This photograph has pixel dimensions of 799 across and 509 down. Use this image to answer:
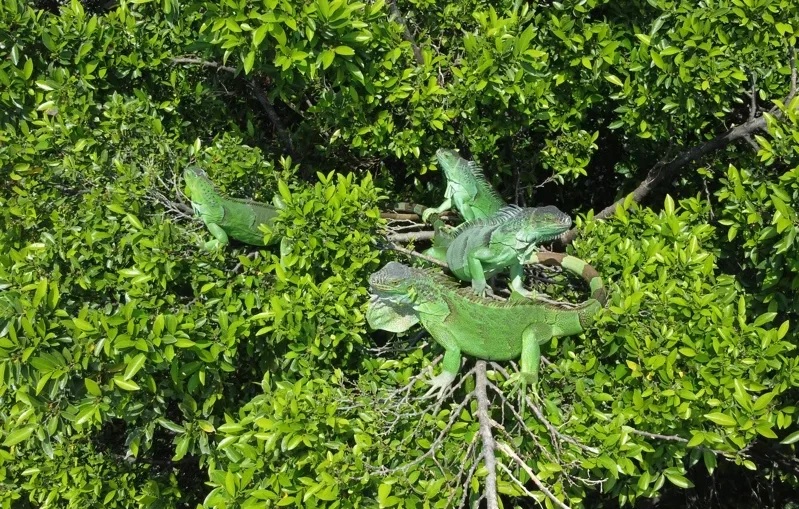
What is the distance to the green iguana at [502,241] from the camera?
2383 mm

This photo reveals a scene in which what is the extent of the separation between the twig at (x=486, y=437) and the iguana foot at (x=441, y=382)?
0.10 meters

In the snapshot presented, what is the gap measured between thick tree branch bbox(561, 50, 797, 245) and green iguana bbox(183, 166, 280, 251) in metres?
1.40

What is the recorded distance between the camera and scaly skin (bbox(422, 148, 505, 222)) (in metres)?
2.94

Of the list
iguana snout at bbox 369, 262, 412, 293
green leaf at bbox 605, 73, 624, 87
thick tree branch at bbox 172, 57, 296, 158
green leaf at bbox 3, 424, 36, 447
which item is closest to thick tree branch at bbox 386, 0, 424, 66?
thick tree branch at bbox 172, 57, 296, 158

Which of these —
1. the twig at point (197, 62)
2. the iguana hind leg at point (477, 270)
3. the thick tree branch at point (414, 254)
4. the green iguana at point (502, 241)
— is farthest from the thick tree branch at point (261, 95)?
the iguana hind leg at point (477, 270)

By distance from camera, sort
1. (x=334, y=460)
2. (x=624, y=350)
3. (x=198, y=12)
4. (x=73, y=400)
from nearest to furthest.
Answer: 1. (x=334, y=460)
2. (x=624, y=350)
3. (x=73, y=400)
4. (x=198, y=12)

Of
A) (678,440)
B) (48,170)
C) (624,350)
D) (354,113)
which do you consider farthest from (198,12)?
(678,440)

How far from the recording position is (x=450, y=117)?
3.13 metres

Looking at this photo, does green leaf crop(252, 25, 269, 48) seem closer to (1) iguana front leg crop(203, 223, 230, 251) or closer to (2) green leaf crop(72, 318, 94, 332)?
(1) iguana front leg crop(203, 223, 230, 251)

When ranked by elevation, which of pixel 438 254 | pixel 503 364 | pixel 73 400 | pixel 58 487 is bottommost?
pixel 58 487

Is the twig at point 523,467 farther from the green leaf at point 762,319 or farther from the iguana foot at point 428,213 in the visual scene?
the iguana foot at point 428,213

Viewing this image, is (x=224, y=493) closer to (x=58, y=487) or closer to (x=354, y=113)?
(x=58, y=487)

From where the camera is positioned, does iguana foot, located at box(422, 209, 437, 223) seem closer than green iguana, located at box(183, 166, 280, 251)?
No

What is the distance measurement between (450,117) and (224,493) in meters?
1.81
